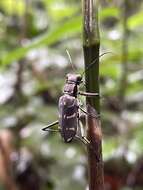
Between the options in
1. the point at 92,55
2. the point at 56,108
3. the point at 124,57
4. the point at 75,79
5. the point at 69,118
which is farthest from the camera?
the point at 56,108

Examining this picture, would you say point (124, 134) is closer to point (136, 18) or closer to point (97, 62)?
point (136, 18)

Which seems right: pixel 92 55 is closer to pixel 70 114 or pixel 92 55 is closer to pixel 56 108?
pixel 70 114

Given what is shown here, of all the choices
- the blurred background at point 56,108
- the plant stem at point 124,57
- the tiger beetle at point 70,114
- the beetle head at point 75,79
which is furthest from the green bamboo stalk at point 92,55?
the plant stem at point 124,57

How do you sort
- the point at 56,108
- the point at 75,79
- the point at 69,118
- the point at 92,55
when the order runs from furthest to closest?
1. the point at 56,108
2. the point at 75,79
3. the point at 69,118
4. the point at 92,55

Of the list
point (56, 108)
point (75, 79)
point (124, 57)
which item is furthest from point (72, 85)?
point (56, 108)

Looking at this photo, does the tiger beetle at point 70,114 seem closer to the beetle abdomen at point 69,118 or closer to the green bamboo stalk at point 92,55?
the beetle abdomen at point 69,118

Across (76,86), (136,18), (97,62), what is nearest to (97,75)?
(97,62)
